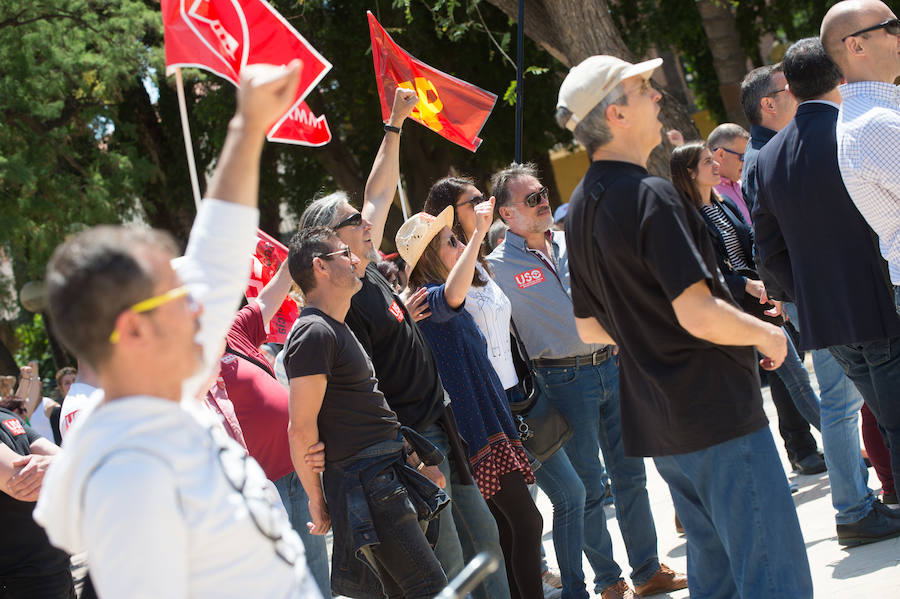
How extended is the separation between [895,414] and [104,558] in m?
3.33

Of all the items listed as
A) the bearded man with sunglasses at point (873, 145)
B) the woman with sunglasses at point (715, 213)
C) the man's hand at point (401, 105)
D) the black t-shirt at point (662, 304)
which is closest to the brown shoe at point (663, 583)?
the bearded man with sunglasses at point (873, 145)

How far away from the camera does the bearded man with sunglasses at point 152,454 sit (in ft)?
5.26

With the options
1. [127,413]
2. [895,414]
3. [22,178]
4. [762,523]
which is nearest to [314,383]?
[762,523]

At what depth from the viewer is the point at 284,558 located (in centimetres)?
190

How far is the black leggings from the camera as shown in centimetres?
455

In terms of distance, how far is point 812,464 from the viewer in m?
6.14

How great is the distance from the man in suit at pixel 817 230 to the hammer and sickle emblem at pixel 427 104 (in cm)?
299

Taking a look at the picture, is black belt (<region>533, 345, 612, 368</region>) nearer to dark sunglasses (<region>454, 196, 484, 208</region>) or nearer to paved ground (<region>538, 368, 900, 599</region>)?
dark sunglasses (<region>454, 196, 484, 208</region>)

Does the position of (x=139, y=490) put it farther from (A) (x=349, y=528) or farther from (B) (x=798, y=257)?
(B) (x=798, y=257)

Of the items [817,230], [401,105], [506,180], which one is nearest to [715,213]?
[506,180]

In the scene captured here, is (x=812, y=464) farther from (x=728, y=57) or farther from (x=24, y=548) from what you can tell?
(x=728, y=57)

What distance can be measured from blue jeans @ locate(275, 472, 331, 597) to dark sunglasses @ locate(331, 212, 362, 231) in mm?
1330

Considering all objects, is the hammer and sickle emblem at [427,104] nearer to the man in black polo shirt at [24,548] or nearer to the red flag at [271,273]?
the red flag at [271,273]

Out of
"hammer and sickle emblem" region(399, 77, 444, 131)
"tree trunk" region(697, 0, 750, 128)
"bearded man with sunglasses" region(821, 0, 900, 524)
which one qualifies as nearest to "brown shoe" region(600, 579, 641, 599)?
"bearded man with sunglasses" region(821, 0, 900, 524)
